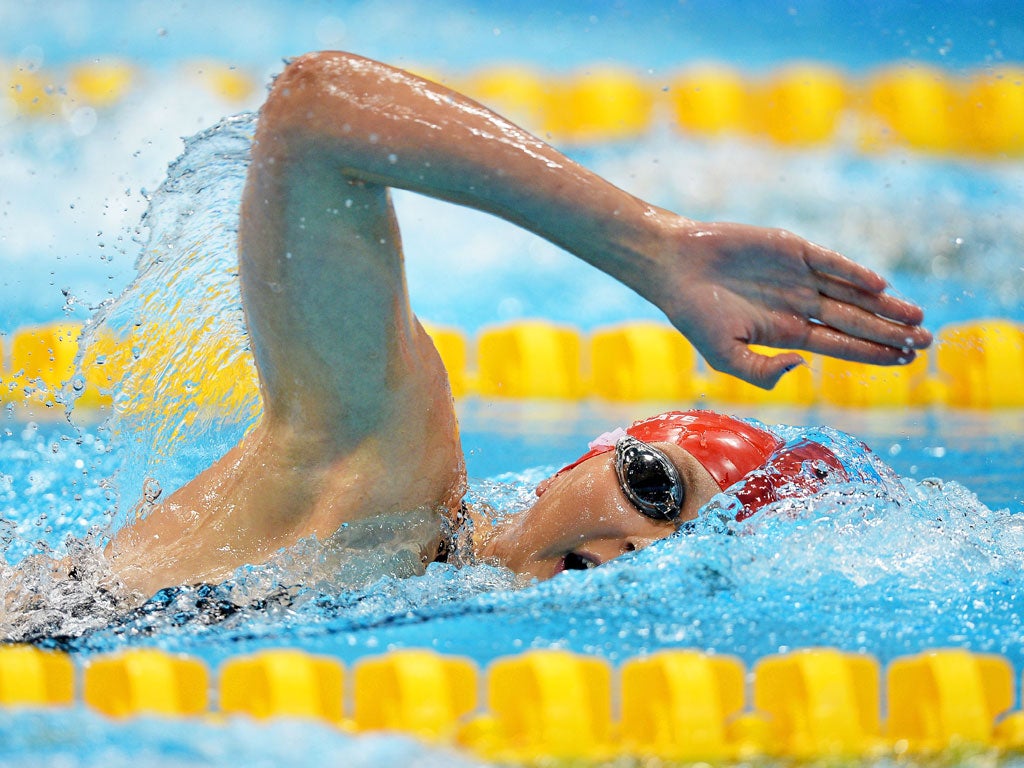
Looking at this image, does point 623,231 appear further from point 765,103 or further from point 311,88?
point 765,103

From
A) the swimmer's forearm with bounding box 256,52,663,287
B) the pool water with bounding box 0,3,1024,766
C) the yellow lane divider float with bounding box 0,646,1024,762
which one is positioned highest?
the swimmer's forearm with bounding box 256,52,663,287

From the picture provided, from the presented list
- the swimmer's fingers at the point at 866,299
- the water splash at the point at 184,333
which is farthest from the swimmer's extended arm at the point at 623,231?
the water splash at the point at 184,333

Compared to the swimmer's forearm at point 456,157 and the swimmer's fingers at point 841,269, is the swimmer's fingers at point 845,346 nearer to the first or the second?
the swimmer's fingers at point 841,269

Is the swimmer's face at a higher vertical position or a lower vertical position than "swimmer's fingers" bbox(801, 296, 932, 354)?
lower

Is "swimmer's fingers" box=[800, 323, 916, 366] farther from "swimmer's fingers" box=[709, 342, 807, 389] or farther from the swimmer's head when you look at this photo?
the swimmer's head

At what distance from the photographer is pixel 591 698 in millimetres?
1873

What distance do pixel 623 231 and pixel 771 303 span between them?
20 cm

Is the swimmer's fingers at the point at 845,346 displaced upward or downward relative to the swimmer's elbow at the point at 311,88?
downward

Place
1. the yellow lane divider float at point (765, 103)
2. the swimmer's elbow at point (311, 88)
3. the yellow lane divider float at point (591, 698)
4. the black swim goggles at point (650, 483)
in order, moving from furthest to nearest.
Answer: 1. the yellow lane divider float at point (765, 103)
2. the black swim goggles at point (650, 483)
3. the yellow lane divider float at point (591, 698)
4. the swimmer's elbow at point (311, 88)

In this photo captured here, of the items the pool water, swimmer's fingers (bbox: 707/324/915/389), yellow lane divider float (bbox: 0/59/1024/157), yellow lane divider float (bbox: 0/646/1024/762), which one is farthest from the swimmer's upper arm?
yellow lane divider float (bbox: 0/59/1024/157)

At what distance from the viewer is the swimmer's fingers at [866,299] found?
1449 millimetres

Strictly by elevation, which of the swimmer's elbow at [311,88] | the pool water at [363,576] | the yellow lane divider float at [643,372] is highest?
the yellow lane divider float at [643,372]

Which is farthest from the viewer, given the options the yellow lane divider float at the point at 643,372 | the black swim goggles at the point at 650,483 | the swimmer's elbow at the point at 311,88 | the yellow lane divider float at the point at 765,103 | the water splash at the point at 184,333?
the yellow lane divider float at the point at 765,103

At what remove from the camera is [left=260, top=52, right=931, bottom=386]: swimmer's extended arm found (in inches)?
57.0
